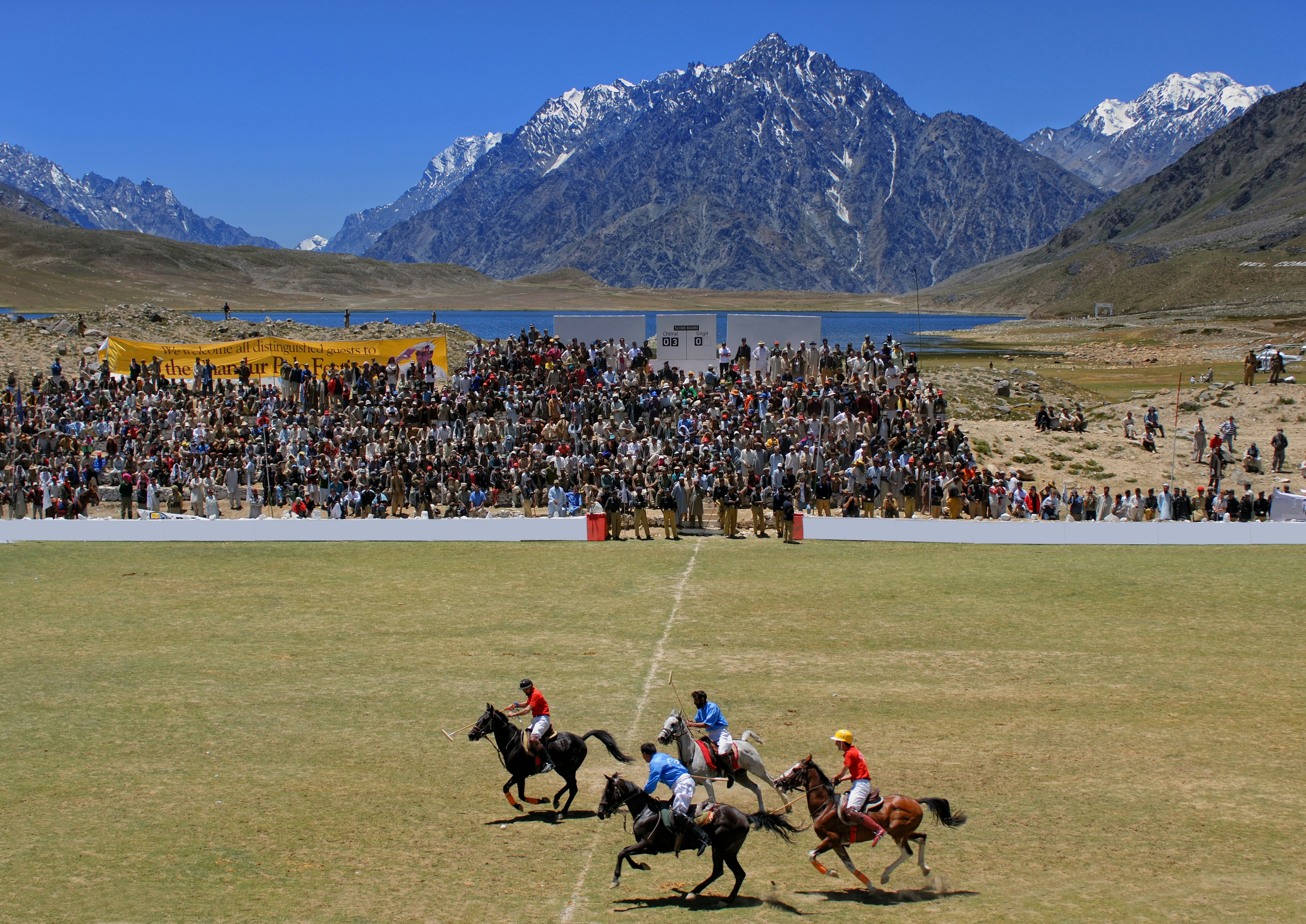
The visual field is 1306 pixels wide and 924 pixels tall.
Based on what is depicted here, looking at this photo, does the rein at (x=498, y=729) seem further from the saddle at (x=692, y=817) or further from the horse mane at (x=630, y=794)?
the saddle at (x=692, y=817)

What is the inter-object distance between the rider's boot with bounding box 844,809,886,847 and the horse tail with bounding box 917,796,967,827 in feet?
1.62

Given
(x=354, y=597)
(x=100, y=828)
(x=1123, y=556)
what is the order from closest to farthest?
(x=100, y=828), (x=354, y=597), (x=1123, y=556)

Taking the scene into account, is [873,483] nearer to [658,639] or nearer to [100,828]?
[658,639]

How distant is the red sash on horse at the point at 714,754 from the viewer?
1240cm

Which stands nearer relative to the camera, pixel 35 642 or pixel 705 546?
pixel 35 642

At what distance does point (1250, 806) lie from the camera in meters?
12.5

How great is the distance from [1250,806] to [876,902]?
5176mm

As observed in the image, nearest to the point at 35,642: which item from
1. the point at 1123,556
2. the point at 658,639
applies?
the point at 658,639

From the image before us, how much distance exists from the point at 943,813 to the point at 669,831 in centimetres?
277

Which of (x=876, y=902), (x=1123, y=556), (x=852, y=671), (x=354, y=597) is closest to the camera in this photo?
(x=876, y=902)

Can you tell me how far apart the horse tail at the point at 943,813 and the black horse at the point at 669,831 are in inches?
54.7

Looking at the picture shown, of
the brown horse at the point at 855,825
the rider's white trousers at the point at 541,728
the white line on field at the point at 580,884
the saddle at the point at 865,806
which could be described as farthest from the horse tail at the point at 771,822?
the rider's white trousers at the point at 541,728

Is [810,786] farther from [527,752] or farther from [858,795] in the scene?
[527,752]

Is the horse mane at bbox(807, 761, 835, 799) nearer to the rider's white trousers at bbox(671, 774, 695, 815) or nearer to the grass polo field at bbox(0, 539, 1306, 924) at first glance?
the grass polo field at bbox(0, 539, 1306, 924)
